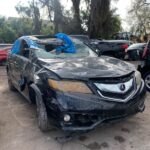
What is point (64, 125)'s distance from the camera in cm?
394

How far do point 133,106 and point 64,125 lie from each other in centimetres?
108

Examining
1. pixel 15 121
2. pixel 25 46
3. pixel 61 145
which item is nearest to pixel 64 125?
pixel 61 145

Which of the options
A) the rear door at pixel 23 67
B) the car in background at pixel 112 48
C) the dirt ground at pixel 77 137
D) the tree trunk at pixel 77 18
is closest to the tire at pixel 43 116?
the dirt ground at pixel 77 137

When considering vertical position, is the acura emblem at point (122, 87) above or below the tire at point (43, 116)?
above

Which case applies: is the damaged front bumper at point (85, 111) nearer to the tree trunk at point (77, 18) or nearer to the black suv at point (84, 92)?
the black suv at point (84, 92)

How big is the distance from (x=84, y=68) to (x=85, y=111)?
78 centimetres

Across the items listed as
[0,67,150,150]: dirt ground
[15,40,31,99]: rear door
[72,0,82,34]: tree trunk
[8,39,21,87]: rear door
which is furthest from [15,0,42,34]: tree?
[0,67,150,150]: dirt ground

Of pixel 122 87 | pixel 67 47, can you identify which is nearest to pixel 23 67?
pixel 67 47

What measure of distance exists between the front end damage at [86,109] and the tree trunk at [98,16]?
673 inches

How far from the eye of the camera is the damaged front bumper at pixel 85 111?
3.86 metres

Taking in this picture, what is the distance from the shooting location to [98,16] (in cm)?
2072

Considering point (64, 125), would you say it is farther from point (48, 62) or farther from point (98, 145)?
point (48, 62)

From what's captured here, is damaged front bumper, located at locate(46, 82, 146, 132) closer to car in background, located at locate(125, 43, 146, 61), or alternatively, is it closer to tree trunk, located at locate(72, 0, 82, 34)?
car in background, located at locate(125, 43, 146, 61)

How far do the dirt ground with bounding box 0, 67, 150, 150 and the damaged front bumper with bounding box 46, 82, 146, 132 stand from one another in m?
0.37
